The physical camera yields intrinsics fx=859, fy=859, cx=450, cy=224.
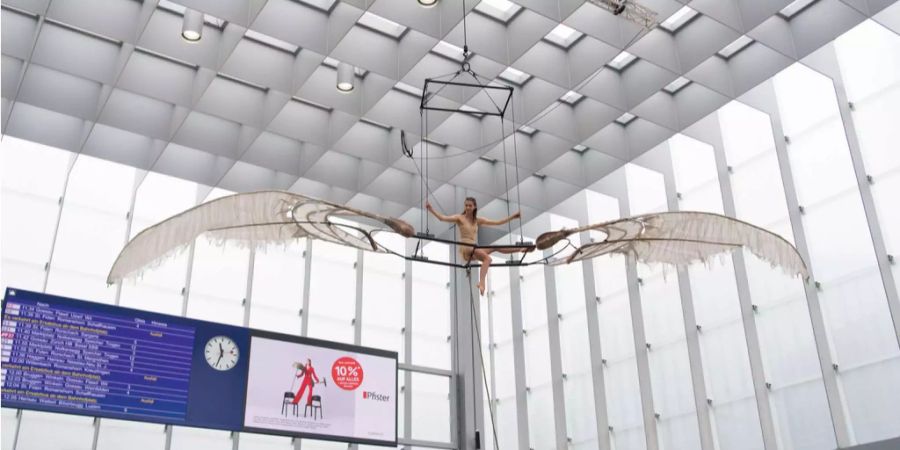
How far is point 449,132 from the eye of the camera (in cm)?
1269

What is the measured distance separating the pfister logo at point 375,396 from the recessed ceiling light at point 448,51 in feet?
17.4

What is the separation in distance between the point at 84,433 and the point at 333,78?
609cm

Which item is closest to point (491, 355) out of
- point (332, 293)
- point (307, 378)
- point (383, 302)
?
point (383, 302)

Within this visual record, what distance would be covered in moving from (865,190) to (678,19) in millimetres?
3119

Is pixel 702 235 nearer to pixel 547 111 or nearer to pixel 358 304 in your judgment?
pixel 547 111

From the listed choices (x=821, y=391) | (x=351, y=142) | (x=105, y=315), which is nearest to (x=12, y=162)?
(x=105, y=315)

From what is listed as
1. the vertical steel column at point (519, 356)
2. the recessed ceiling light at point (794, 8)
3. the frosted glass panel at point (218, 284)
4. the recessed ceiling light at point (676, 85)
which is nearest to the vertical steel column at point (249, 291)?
the frosted glass panel at point (218, 284)

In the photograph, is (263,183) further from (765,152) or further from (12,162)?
(765,152)

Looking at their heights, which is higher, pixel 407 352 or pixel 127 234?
pixel 127 234

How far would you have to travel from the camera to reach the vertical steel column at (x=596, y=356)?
1283 cm

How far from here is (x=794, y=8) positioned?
1095 cm

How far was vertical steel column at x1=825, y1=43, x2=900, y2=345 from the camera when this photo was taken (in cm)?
990

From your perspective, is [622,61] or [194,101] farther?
[622,61]

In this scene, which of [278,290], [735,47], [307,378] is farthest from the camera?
[278,290]
